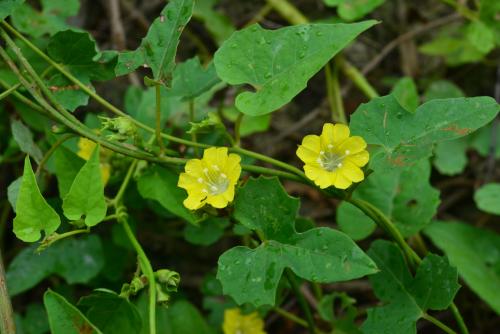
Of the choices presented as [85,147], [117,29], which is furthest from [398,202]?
[117,29]

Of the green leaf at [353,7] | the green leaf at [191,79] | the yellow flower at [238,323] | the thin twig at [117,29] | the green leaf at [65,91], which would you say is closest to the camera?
the green leaf at [65,91]

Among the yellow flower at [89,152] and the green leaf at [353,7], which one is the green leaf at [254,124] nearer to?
the green leaf at [353,7]

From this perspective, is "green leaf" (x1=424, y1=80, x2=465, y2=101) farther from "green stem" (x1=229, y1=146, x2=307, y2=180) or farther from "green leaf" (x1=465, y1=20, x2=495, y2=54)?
"green stem" (x1=229, y1=146, x2=307, y2=180)

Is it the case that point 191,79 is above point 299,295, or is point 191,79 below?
above

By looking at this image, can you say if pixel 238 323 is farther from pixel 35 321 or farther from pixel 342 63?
pixel 342 63

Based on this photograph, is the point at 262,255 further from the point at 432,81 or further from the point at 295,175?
the point at 432,81

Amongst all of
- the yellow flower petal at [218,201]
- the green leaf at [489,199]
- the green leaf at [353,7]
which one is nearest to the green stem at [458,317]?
the green leaf at [489,199]
